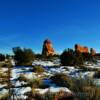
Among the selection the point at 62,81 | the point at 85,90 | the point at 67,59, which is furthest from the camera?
the point at 67,59

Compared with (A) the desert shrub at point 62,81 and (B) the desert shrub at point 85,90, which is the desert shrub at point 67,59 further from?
(B) the desert shrub at point 85,90

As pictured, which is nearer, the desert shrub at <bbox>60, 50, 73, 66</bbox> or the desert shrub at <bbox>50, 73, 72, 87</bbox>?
the desert shrub at <bbox>50, 73, 72, 87</bbox>

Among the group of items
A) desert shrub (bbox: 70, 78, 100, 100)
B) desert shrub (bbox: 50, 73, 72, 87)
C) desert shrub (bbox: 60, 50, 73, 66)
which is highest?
desert shrub (bbox: 60, 50, 73, 66)

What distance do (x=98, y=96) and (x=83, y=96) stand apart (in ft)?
1.50

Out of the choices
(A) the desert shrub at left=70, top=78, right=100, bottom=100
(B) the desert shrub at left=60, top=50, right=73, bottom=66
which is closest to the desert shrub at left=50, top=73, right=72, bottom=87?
(A) the desert shrub at left=70, top=78, right=100, bottom=100

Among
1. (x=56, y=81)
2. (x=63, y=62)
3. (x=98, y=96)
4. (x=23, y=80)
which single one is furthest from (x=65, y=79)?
(x=63, y=62)

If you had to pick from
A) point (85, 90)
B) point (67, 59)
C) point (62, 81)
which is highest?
point (67, 59)

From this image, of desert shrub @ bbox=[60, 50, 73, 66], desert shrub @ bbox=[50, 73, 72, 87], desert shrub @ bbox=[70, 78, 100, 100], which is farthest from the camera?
desert shrub @ bbox=[60, 50, 73, 66]

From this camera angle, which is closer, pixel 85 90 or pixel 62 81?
pixel 85 90

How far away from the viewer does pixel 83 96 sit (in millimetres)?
8867

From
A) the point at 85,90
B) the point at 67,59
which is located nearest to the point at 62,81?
the point at 85,90

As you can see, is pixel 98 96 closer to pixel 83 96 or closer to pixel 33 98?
pixel 83 96

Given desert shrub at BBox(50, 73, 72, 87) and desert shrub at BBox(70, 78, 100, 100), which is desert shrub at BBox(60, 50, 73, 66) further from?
desert shrub at BBox(70, 78, 100, 100)

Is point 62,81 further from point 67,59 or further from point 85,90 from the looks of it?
point 67,59
